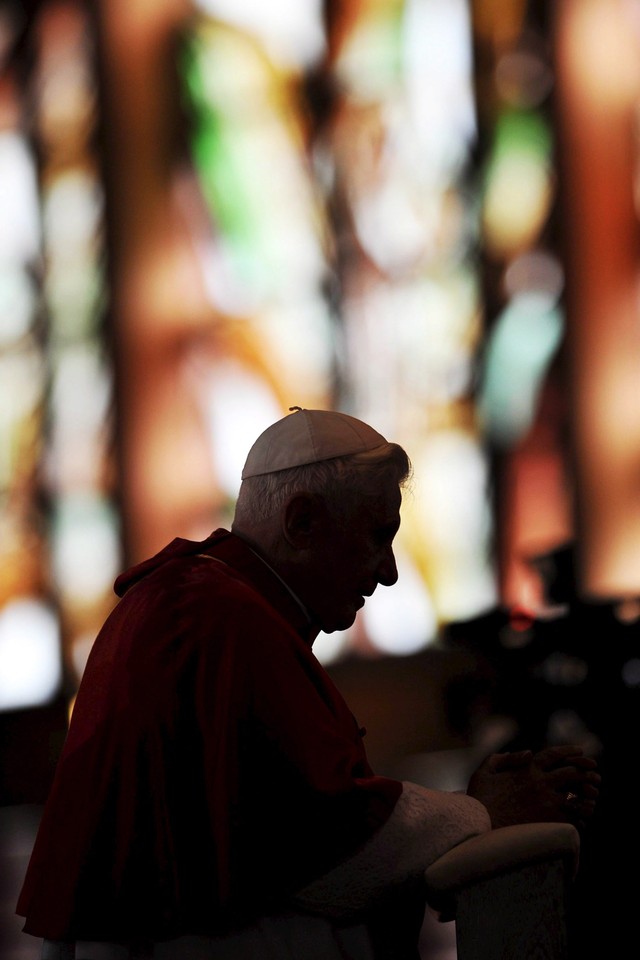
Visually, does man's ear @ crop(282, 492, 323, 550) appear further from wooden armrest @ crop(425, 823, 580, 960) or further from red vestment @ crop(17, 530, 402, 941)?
wooden armrest @ crop(425, 823, 580, 960)

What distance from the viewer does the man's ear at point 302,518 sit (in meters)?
2.06

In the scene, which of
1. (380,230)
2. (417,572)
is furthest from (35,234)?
(417,572)

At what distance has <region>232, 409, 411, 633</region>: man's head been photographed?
81.1 inches

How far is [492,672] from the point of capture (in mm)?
7344

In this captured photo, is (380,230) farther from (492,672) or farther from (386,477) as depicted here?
(386,477)

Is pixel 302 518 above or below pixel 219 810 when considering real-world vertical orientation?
above

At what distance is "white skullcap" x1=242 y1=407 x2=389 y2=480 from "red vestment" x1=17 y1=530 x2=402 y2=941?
0.27m

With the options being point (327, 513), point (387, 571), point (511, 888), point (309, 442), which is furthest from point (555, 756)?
point (309, 442)

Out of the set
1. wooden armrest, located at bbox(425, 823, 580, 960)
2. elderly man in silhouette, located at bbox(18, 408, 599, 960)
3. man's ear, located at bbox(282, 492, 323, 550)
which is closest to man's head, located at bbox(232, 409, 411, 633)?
man's ear, located at bbox(282, 492, 323, 550)

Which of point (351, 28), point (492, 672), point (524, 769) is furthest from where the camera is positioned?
point (351, 28)

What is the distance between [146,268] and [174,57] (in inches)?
47.5

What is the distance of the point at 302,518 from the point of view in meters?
2.06

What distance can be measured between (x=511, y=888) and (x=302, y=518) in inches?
23.8

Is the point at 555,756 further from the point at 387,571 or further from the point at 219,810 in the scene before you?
the point at 219,810
